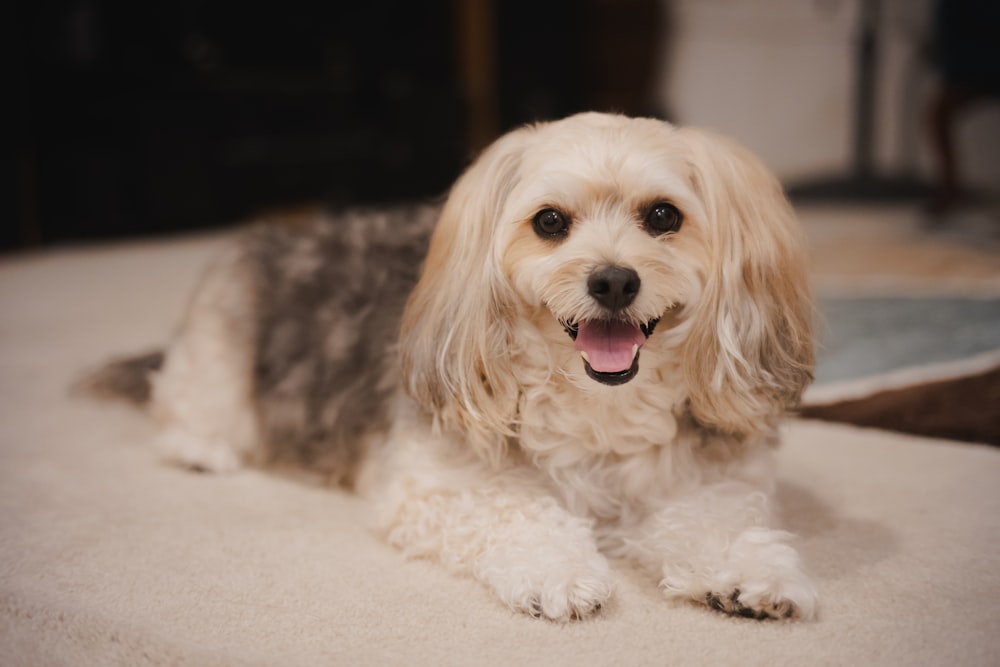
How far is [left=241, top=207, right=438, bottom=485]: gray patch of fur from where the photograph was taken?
1990mm

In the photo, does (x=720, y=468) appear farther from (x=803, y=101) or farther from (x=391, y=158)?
(x=803, y=101)

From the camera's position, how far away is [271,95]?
670cm

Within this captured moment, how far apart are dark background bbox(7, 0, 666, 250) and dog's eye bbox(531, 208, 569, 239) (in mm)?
4472

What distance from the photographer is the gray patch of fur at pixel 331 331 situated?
1990mm

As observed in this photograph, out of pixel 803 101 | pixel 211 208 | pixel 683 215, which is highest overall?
pixel 683 215

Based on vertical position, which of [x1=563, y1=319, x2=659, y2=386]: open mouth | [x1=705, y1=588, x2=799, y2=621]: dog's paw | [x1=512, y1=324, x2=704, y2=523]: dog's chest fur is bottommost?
[x1=705, y1=588, x2=799, y2=621]: dog's paw

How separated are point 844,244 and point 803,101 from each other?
352 centimetres

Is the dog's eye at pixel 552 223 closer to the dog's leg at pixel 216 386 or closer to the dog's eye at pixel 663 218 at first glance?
the dog's eye at pixel 663 218

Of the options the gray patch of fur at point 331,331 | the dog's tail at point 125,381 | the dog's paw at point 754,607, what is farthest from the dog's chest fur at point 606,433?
the dog's tail at point 125,381

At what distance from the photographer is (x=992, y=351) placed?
278cm

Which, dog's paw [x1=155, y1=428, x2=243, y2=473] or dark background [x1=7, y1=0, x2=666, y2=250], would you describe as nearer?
dog's paw [x1=155, y1=428, x2=243, y2=473]

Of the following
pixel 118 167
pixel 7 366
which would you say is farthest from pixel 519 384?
pixel 118 167

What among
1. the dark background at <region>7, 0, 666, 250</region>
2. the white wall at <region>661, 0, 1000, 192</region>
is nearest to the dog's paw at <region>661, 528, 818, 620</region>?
the dark background at <region>7, 0, 666, 250</region>

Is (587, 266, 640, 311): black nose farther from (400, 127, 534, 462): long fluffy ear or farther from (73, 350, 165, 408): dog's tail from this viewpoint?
(73, 350, 165, 408): dog's tail
